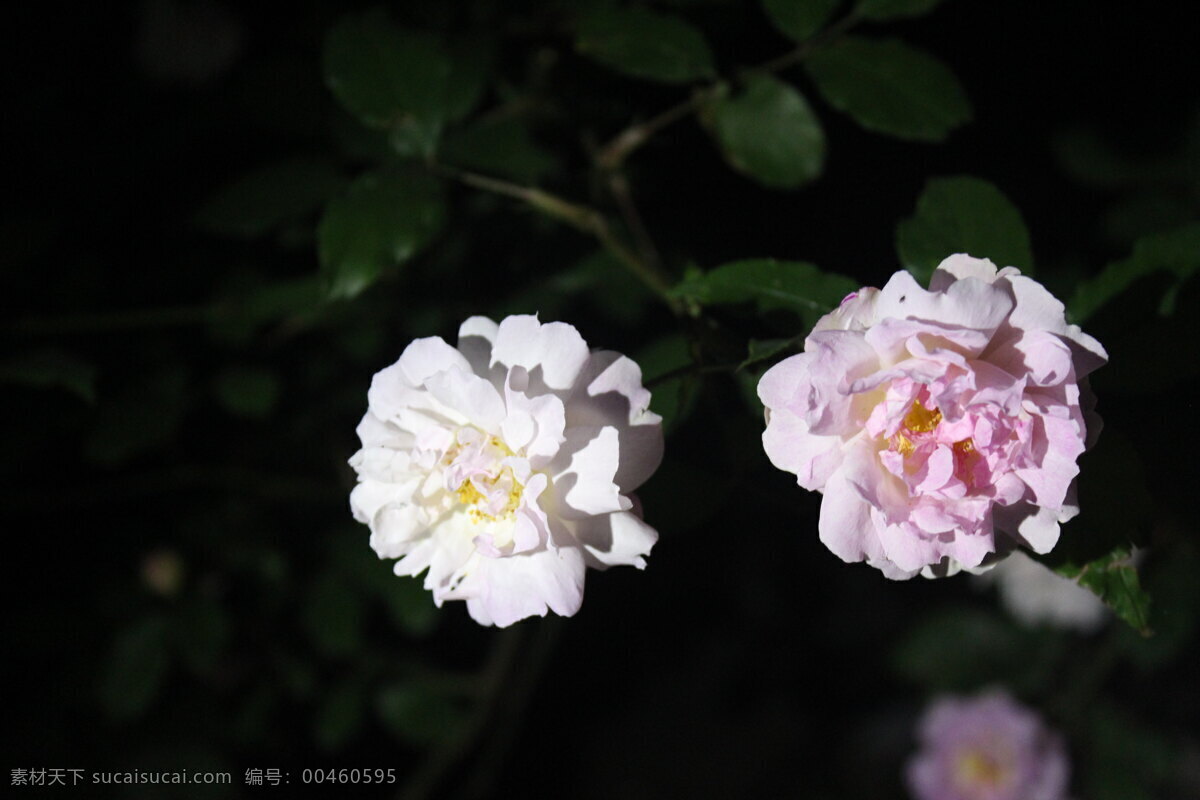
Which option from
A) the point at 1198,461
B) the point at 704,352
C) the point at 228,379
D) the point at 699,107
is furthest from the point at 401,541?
the point at 1198,461

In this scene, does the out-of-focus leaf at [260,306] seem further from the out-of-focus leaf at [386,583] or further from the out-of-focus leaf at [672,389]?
the out-of-focus leaf at [672,389]

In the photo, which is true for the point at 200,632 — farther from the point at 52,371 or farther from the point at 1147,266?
the point at 1147,266

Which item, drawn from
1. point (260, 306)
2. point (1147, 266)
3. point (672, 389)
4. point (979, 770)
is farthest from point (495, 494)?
point (979, 770)

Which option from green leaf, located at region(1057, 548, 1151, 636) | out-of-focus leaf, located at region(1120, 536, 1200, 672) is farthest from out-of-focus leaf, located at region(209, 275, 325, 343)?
out-of-focus leaf, located at region(1120, 536, 1200, 672)

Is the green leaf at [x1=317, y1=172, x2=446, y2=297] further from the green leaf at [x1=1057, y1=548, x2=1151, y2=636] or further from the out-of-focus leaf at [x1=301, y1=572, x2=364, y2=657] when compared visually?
the out-of-focus leaf at [x1=301, y1=572, x2=364, y2=657]

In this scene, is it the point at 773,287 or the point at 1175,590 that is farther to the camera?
the point at 1175,590

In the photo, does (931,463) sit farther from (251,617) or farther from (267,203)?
(251,617)
